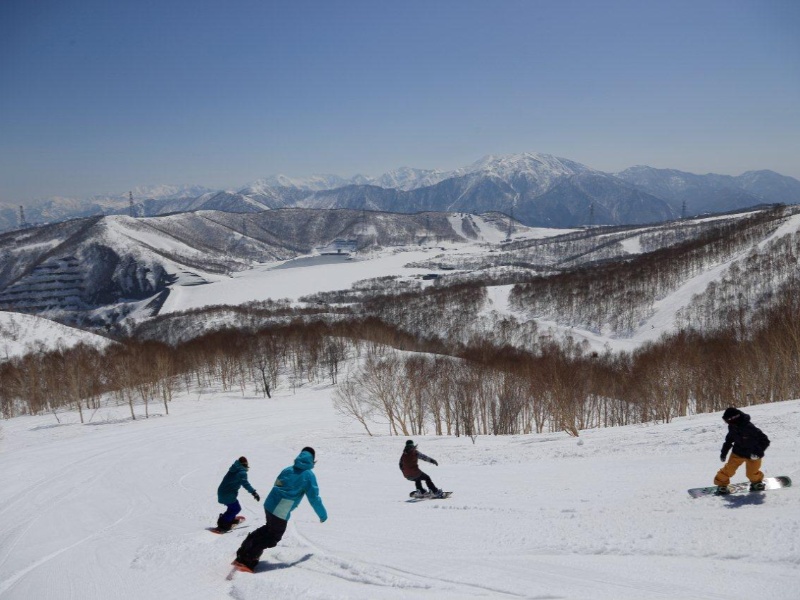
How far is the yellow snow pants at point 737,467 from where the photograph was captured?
30.7 feet

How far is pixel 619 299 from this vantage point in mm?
113062

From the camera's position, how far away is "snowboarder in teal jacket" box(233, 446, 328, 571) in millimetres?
8492

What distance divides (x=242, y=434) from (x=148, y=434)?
852 centimetres

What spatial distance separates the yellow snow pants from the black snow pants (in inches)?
339

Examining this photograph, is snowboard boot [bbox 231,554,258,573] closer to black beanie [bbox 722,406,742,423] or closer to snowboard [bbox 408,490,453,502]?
snowboard [bbox 408,490,453,502]

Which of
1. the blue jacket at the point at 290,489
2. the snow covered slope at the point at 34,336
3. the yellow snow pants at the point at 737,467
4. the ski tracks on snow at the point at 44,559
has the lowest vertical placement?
the ski tracks on snow at the point at 44,559

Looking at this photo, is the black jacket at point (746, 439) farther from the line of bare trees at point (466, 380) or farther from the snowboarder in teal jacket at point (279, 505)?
the line of bare trees at point (466, 380)

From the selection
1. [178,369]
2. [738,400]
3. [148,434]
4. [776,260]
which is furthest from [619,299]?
[148,434]

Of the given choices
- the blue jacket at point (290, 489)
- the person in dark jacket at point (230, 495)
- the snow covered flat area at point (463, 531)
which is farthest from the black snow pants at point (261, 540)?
the person in dark jacket at point (230, 495)

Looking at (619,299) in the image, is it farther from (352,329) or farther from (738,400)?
(738,400)

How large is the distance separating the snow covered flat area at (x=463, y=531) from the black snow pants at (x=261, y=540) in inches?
11.3

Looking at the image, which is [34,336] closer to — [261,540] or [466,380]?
[466,380]

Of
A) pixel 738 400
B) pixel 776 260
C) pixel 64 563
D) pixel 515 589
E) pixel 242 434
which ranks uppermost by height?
pixel 776 260

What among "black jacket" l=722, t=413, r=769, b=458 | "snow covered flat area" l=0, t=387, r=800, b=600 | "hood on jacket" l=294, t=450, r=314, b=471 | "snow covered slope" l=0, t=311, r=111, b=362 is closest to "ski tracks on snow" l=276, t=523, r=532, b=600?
"snow covered flat area" l=0, t=387, r=800, b=600
